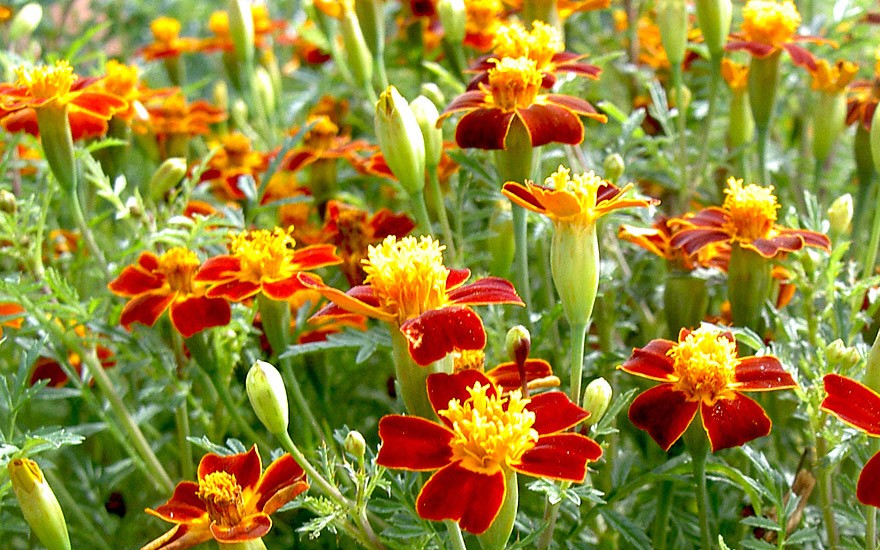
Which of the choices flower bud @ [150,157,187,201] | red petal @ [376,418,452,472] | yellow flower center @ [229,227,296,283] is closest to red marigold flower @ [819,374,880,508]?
red petal @ [376,418,452,472]

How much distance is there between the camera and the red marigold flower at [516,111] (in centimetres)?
86

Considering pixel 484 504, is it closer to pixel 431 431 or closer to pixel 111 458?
pixel 431 431

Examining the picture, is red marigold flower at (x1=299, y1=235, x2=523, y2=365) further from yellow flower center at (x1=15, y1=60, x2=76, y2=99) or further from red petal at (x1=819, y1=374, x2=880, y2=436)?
yellow flower center at (x1=15, y1=60, x2=76, y2=99)

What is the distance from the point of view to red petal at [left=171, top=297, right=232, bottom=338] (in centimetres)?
88

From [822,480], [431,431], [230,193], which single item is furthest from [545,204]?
[230,193]

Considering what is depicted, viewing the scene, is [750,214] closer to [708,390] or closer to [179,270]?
[708,390]

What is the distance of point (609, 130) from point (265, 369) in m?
0.83

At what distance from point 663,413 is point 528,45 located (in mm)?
406

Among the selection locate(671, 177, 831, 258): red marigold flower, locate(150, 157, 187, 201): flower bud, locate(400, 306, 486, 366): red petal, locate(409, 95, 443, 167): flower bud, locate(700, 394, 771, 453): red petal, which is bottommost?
locate(700, 394, 771, 453): red petal

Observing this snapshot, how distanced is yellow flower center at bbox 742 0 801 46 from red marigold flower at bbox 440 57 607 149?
317mm

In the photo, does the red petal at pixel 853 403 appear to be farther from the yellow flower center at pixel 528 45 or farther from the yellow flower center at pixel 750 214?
the yellow flower center at pixel 528 45

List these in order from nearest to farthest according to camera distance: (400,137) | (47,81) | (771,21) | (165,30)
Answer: (400,137) → (47,81) → (771,21) → (165,30)

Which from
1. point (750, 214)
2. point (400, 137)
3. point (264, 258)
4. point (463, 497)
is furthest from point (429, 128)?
point (463, 497)

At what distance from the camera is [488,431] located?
2.08 ft
